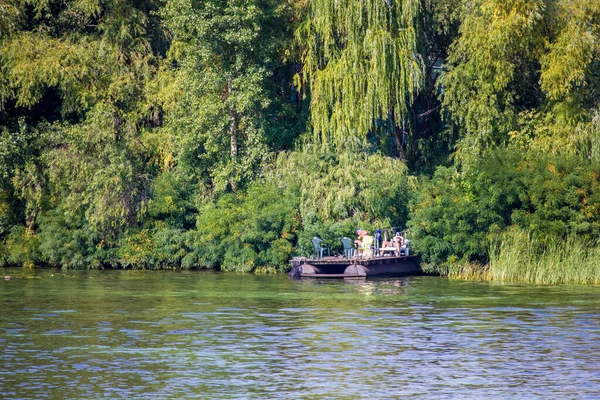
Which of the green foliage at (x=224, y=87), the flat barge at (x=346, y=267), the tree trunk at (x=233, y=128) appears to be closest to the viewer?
the flat barge at (x=346, y=267)

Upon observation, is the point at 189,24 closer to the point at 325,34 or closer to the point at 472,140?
the point at 325,34

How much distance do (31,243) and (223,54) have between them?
11628 mm

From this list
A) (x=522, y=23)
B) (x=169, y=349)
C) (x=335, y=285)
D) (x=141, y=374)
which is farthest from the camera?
(x=522, y=23)

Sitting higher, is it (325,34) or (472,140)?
(325,34)

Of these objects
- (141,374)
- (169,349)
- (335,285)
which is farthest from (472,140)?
(141,374)

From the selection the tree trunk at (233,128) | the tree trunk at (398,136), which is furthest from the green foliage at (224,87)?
the tree trunk at (398,136)

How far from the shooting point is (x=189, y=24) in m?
47.9

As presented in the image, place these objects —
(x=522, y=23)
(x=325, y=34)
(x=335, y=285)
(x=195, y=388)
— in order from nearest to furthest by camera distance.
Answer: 1. (x=195, y=388)
2. (x=335, y=285)
3. (x=522, y=23)
4. (x=325, y=34)

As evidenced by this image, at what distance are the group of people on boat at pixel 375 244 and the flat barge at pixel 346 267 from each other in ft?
1.18

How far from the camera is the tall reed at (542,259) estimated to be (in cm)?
3975

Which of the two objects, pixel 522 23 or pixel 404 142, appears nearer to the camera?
pixel 522 23

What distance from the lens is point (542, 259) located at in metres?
40.7

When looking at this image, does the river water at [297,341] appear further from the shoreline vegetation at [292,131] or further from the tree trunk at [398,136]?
the tree trunk at [398,136]

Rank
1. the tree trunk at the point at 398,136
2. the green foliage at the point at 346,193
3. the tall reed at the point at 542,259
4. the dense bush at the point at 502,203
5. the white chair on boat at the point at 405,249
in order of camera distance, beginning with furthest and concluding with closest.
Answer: the tree trunk at the point at 398,136 → the green foliage at the point at 346,193 → the white chair on boat at the point at 405,249 → the dense bush at the point at 502,203 → the tall reed at the point at 542,259
